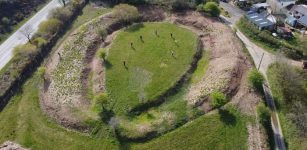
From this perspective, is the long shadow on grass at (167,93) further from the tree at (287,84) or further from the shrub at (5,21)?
the shrub at (5,21)

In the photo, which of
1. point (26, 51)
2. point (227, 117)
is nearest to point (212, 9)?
point (227, 117)

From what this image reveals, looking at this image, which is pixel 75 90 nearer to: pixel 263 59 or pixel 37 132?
pixel 37 132

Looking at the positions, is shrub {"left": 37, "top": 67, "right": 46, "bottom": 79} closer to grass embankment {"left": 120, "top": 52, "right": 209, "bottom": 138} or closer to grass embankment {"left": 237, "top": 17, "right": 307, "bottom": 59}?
grass embankment {"left": 120, "top": 52, "right": 209, "bottom": 138}

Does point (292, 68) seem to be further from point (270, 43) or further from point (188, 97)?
point (188, 97)

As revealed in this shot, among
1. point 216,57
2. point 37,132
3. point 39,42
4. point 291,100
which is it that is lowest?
point 37,132

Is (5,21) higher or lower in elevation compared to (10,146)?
higher

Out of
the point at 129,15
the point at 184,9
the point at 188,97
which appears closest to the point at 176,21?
the point at 184,9

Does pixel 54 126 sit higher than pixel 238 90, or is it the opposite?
pixel 238 90

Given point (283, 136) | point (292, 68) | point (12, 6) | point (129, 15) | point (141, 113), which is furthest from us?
point (12, 6)
